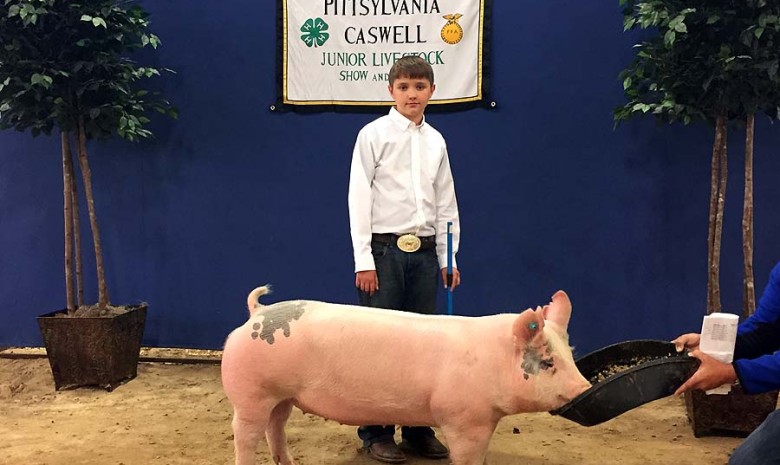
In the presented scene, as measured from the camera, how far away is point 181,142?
164 inches

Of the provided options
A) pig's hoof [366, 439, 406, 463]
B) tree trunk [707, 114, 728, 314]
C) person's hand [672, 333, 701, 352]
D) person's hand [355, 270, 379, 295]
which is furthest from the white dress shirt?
tree trunk [707, 114, 728, 314]

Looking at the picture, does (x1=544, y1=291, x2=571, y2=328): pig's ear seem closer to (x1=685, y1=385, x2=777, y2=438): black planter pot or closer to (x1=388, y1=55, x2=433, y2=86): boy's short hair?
(x1=388, y1=55, x2=433, y2=86): boy's short hair

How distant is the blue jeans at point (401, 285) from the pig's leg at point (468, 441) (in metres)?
0.80

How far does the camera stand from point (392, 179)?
267 centimetres

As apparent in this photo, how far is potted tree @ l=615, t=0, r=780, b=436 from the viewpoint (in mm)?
2861

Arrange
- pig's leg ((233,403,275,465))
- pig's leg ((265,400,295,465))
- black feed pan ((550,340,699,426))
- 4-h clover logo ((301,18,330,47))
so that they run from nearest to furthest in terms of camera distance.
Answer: black feed pan ((550,340,699,426))
pig's leg ((233,403,275,465))
pig's leg ((265,400,295,465))
4-h clover logo ((301,18,330,47))

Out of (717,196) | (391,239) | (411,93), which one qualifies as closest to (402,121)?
(411,93)

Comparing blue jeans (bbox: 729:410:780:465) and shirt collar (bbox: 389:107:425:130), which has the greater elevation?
shirt collar (bbox: 389:107:425:130)

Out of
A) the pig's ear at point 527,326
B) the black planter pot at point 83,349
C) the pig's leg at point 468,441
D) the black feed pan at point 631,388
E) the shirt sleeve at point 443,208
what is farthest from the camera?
the black planter pot at point 83,349

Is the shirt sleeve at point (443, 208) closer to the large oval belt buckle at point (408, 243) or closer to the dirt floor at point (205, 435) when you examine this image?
the large oval belt buckle at point (408, 243)

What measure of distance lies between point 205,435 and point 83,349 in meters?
1.09

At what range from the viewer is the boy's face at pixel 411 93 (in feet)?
8.46

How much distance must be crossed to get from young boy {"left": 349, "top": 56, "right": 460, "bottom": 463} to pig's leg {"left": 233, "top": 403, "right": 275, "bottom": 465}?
716mm

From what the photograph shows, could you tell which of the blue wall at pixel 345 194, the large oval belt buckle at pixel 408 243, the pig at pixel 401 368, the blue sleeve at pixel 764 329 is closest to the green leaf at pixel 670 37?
the blue wall at pixel 345 194
